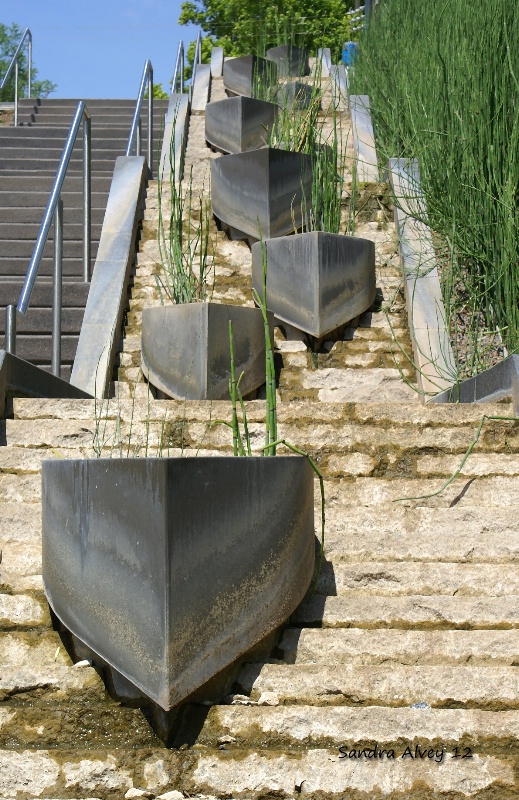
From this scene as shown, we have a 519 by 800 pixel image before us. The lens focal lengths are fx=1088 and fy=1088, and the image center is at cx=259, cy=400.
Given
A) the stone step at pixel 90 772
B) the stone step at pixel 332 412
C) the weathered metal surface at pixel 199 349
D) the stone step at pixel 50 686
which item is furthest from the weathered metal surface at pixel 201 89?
the stone step at pixel 90 772

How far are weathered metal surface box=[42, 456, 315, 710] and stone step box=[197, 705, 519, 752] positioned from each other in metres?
0.13

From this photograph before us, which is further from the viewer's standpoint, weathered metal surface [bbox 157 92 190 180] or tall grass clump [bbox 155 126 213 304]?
weathered metal surface [bbox 157 92 190 180]

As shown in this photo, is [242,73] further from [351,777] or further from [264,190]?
[351,777]

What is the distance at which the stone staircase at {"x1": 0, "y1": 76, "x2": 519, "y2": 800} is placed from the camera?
2.36m

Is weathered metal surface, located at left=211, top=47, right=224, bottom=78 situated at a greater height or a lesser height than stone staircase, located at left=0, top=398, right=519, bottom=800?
greater

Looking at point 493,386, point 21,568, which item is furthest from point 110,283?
point 21,568

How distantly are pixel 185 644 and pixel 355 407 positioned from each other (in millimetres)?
1624

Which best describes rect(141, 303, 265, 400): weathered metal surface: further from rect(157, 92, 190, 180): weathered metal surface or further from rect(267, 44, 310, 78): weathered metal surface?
rect(267, 44, 310, 78): weathered metal surface

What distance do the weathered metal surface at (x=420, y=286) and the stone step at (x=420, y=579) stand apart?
6.17 feet

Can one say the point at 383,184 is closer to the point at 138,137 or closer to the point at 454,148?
the point at 454,148

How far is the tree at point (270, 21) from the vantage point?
15.1 m

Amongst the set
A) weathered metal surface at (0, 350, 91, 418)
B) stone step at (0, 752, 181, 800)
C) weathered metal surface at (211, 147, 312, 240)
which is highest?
weathered metal surface at (211, 147, 312, 240)

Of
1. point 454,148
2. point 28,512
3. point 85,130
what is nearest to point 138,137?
point 85,130

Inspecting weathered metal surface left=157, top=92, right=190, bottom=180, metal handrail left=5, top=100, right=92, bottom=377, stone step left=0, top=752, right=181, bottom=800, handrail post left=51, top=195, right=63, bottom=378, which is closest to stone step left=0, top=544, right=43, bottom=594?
stone step left=0, top=752, right=181, bottom=800
